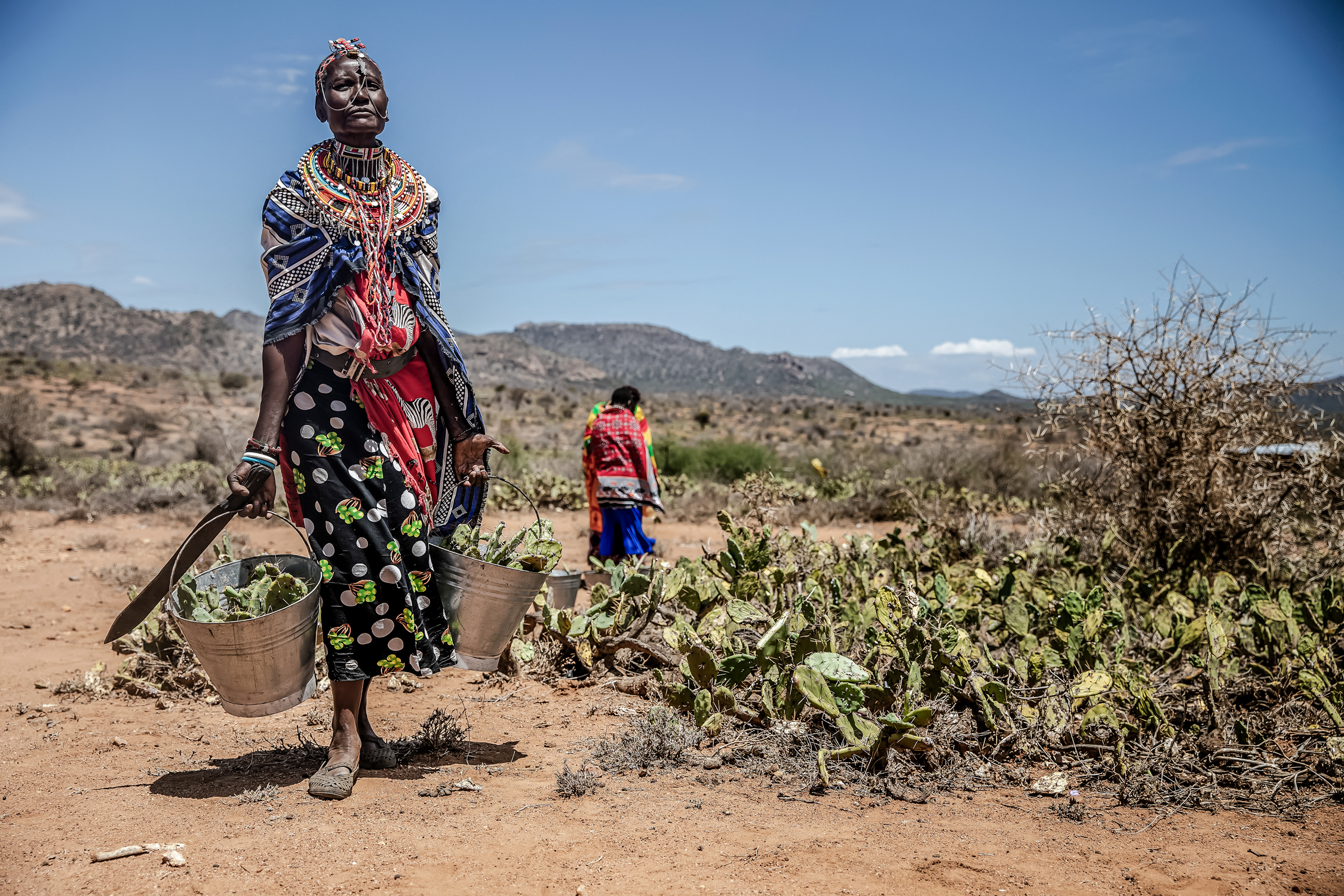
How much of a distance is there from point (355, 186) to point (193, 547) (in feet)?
4.11

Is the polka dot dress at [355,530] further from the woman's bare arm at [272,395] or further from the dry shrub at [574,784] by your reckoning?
the dry shrub at [574,784]

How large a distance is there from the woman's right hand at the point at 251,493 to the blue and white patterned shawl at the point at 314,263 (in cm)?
41

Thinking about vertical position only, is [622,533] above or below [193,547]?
below

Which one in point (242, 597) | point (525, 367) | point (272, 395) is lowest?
point (242, 597)

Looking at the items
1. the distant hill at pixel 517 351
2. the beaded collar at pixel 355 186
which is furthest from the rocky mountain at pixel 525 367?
the beaded collar at pixel 355 186

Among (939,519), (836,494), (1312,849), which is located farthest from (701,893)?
(836,494)

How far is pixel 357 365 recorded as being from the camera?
9.90 feet

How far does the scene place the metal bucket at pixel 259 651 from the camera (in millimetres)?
2646

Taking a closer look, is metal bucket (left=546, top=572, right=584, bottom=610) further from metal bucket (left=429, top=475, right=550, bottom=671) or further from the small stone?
the small stone

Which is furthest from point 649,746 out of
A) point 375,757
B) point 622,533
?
point 622,533

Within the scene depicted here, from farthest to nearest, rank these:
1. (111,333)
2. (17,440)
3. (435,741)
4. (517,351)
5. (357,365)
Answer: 1. (517,351)
2. (111,333)
3. (17,440)
4. (435,741)
5. (357,365)

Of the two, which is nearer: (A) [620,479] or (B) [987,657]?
(B) [987,657]

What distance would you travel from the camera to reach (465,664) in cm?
317

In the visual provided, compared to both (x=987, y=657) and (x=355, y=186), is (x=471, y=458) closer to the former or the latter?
(x=355, y=186)
